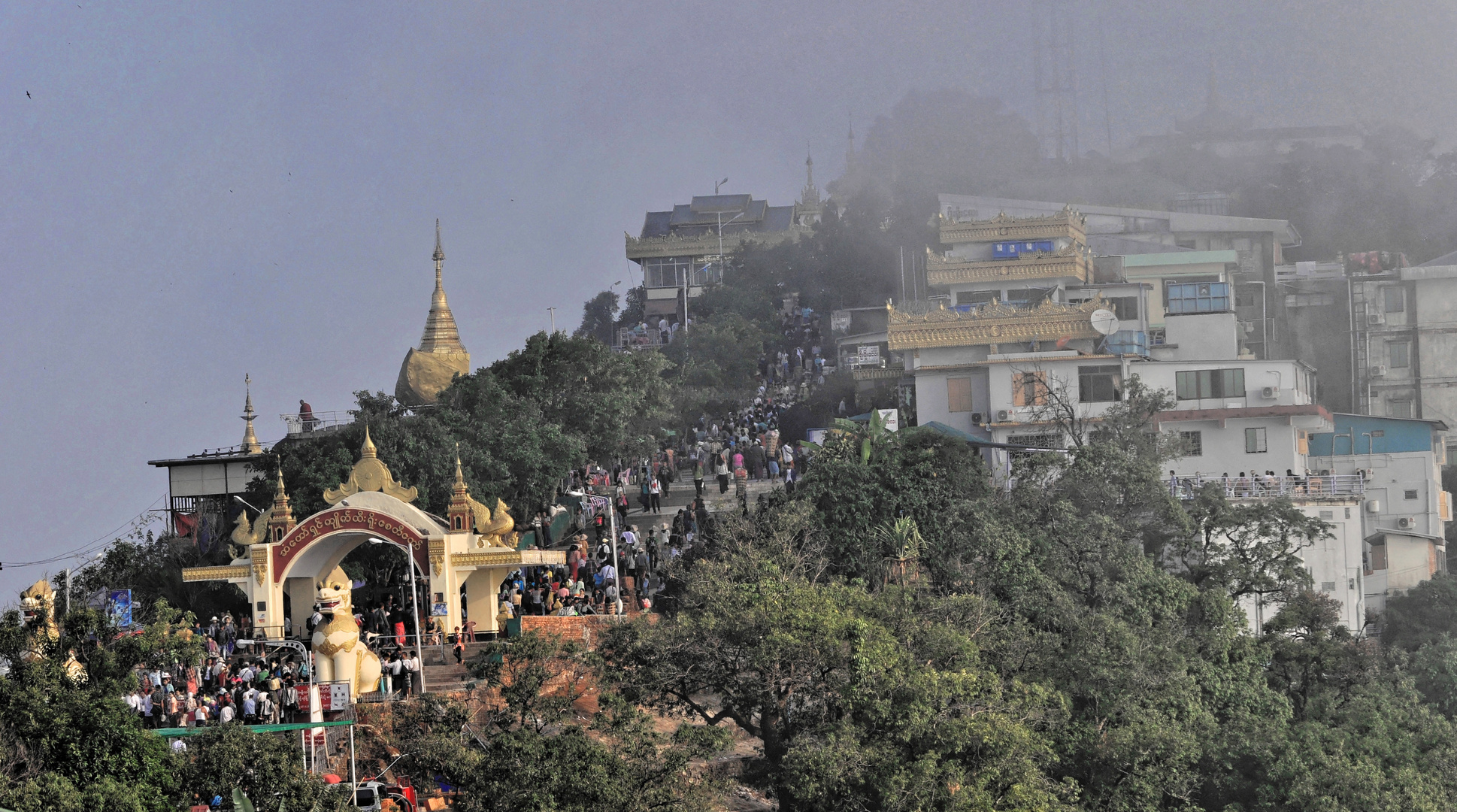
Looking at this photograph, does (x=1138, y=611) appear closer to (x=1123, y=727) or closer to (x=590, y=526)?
(x=1123, y=727)

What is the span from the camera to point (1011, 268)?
2640 inches

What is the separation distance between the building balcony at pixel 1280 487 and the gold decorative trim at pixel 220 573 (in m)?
24.9

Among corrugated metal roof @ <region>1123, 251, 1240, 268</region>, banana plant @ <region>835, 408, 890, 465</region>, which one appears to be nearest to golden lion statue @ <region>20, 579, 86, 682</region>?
banana plant @ <region>835, 408, 890, 465</region>

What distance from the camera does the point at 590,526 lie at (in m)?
50.4

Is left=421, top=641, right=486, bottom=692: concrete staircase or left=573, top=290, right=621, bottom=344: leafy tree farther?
left=573, top=290, right=621, bottom=344: leafy tree

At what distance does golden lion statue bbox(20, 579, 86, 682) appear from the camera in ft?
94.3

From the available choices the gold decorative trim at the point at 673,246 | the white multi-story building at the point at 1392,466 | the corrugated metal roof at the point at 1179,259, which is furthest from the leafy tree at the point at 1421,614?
the gold decorative trim at the point at 673,246

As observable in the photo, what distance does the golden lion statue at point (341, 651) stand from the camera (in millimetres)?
34125

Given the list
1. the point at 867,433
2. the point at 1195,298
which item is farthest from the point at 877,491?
the point at 1195,298

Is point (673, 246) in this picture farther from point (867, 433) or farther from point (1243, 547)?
point (1243, 547)

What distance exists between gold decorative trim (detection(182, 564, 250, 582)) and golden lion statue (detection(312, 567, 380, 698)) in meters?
6.65

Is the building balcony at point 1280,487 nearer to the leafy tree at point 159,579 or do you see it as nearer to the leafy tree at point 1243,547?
the leafy tree at point 1243,547

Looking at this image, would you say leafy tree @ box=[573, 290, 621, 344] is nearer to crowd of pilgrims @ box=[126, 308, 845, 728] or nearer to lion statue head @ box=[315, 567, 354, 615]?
crowd of pilgrims @ box=[126, 308, 845, 728]

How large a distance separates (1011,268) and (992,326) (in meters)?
10.5
